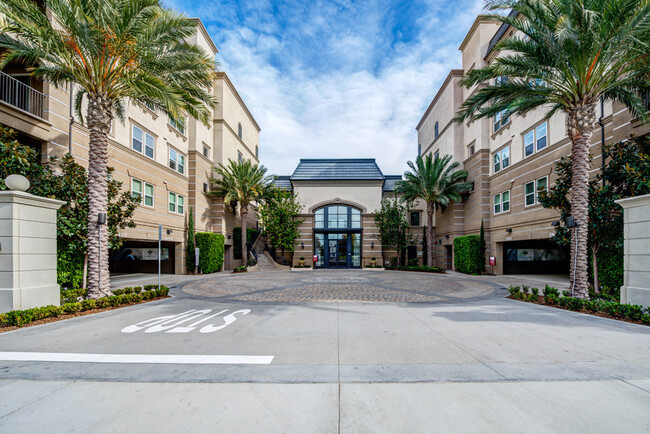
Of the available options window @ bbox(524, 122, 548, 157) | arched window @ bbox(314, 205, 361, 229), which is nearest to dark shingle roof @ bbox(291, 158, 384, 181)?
arched window @ bbox(314, 205, 361, 229)

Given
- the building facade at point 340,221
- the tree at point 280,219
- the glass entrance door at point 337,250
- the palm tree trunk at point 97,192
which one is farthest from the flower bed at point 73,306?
the glass entrance door at point 337,250

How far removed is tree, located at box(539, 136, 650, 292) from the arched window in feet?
69.6

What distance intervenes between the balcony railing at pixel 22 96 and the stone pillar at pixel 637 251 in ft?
71.9

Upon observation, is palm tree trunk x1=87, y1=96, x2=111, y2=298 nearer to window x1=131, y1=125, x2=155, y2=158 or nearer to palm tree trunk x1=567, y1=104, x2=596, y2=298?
window x1=131, y1=125, x2=155, y2=158

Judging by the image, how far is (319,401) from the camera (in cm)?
376

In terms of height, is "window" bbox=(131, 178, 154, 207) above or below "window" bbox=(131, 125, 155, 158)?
below

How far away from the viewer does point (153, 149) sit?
2112 cm

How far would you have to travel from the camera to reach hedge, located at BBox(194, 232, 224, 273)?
24.2m

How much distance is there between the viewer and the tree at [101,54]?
959 centimetres

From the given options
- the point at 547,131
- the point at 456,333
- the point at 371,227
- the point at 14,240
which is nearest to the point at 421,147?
the point at 371,227

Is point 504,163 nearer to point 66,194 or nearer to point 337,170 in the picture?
point 337,170

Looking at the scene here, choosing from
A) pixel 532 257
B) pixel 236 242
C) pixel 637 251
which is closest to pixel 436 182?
pixel 532 257

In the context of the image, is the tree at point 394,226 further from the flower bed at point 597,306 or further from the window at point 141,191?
the window at point 141,191

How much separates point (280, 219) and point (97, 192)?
68.1 feet
